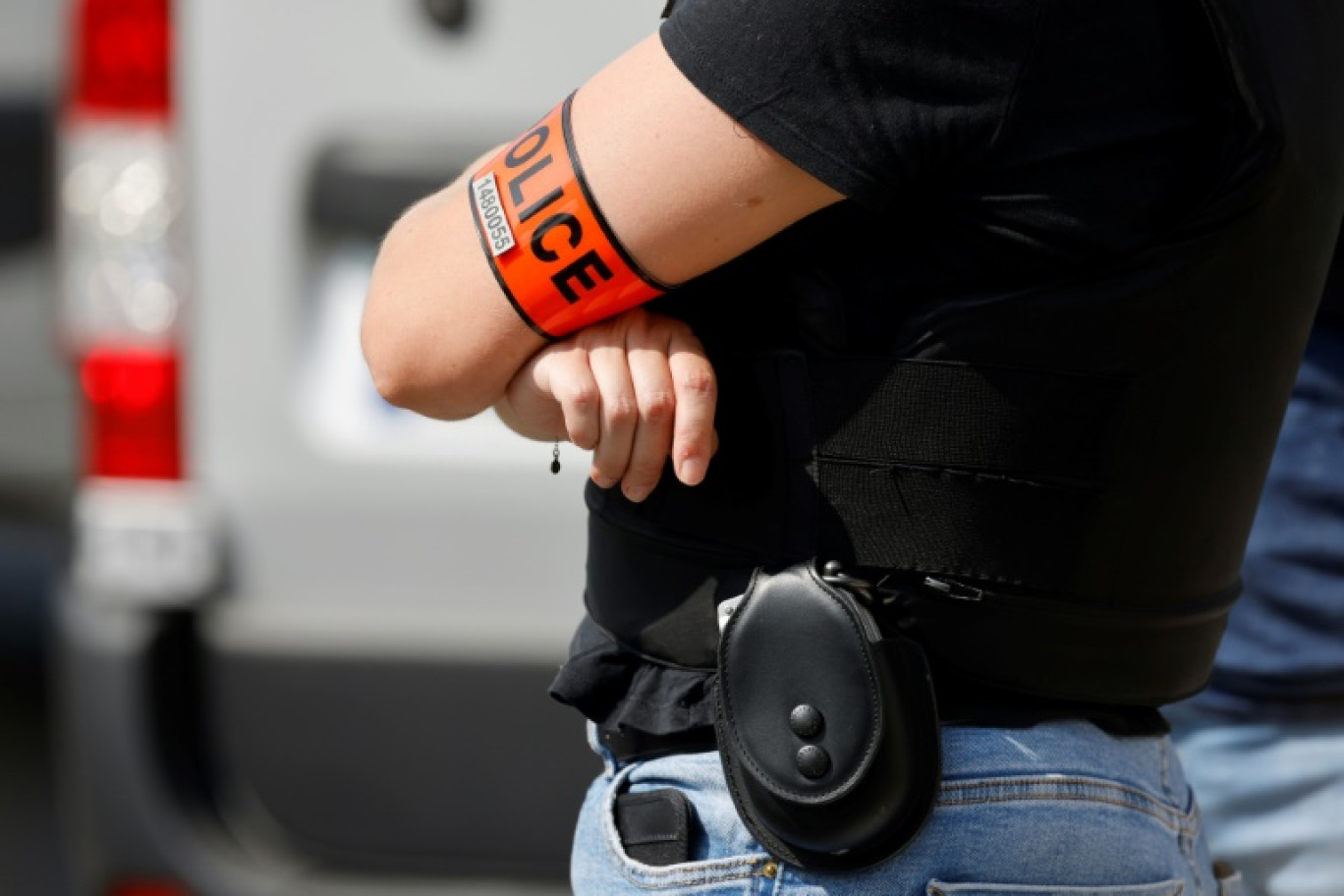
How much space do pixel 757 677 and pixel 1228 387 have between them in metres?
0.39

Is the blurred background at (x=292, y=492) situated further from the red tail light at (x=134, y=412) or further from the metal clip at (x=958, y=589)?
the metal clip at (x=958, y=589)

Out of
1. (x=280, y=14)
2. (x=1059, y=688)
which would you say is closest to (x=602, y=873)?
(x=1059, y=688)

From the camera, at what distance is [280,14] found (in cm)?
246

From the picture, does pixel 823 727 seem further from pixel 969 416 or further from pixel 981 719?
pixel 969 416

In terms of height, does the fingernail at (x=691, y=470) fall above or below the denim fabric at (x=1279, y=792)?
above

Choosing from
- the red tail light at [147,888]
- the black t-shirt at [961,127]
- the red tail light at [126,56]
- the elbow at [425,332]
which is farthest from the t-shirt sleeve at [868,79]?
the red tail light at [147,888]

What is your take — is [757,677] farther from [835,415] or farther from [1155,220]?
[1155,220]

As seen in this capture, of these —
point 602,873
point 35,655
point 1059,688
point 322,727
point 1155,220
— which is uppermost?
point 1155,220

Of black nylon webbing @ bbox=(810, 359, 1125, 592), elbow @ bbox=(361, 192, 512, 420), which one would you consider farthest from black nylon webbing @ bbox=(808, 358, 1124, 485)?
elbow @ bbox=(361, 192, 512, 420)

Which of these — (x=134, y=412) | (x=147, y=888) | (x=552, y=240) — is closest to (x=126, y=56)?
(x=134, y=412)

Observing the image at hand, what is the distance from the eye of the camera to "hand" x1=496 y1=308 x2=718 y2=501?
4.01ft

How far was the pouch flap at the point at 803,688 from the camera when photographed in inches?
47.4

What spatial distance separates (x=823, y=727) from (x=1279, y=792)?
946 millimetres

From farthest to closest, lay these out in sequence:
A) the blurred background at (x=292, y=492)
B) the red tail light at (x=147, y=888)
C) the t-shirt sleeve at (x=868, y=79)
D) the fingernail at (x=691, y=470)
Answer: the red tail light at (x=147, y=888) < the blurred background at (x=292, y=492) < the fingernail at (x=691, y=470) < the t-shirt sleeve at (x=868, y=79)
